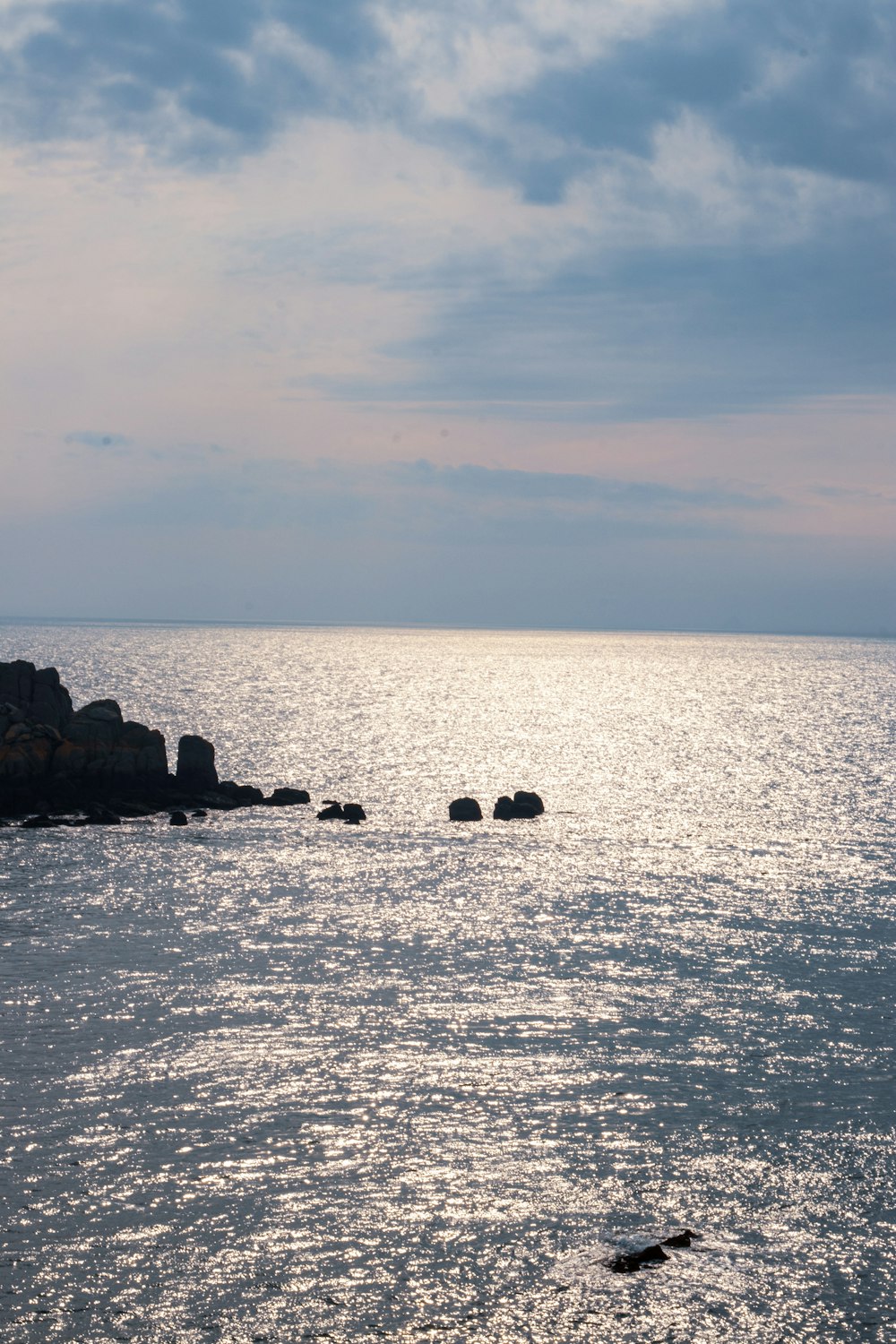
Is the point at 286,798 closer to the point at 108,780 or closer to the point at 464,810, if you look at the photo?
the point at 108,780

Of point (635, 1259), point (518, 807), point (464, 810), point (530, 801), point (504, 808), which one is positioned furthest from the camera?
point (530, 801)

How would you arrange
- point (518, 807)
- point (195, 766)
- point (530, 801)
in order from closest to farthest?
point (518, 807), point (195, 766), point (530, 801)

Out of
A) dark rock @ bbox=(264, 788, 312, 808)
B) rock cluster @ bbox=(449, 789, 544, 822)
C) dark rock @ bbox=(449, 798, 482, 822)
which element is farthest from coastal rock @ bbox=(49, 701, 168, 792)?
rock cluster @ bbox=(449, 789, 544, 822)

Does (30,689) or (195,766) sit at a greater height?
(30,689)

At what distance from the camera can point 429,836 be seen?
7331 cm

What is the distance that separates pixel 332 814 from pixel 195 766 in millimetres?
11238

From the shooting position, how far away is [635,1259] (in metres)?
23.4

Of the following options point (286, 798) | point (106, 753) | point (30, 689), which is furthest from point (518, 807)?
point (30, 689)

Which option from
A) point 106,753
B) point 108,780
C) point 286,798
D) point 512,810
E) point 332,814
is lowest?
point 512,810

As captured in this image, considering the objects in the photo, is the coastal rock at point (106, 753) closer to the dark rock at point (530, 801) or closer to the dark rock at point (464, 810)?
the dark rock at point (464, 810)

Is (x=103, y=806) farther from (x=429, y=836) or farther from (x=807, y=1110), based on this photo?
(x=807, y=1110)

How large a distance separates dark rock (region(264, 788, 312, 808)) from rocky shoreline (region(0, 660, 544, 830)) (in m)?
0.06

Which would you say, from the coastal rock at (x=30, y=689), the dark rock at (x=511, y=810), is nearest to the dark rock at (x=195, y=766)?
the coastal rock at (x=30, y=689)

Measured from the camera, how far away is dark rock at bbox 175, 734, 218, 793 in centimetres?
8425
